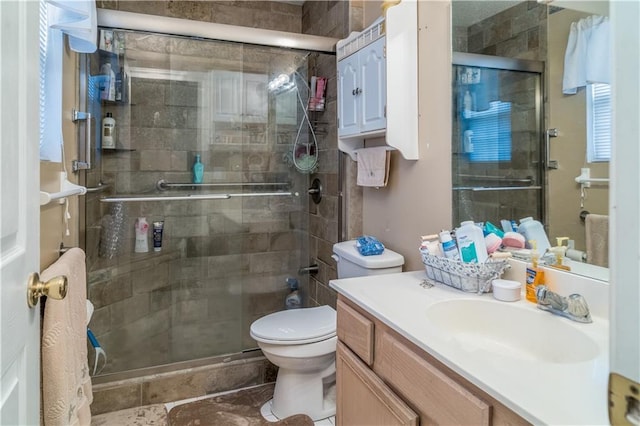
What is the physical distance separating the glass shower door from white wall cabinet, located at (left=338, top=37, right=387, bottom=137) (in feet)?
1.08

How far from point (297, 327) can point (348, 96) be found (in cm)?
125

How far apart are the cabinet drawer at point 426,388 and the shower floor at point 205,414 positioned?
1083mm

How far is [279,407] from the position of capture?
1.94 metres

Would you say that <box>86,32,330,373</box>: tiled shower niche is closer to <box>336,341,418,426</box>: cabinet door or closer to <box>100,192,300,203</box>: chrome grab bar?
<box>100,192,300,203</box>: chrome grab bar

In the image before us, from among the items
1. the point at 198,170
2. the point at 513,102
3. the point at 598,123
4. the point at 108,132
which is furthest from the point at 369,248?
the point at 108,132

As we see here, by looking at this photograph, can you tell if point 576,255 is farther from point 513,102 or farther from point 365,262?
point 365,262

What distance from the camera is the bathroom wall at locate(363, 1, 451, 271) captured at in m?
1.56

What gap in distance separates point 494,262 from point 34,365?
1.25 m

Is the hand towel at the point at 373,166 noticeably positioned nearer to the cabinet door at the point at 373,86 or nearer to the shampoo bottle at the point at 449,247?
the cabinet door at the point at 373,86

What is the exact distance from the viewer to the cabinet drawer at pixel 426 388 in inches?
29.4

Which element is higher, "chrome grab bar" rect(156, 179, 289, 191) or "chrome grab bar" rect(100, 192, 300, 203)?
"chrome grab bar" rect(156, 179, 289, 191)

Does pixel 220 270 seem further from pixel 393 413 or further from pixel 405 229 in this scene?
pixel 393 413

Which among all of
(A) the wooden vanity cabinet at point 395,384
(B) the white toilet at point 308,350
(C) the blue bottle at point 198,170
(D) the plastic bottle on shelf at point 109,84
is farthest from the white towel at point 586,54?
(D) the plastic bottle on shelf at point 109,84

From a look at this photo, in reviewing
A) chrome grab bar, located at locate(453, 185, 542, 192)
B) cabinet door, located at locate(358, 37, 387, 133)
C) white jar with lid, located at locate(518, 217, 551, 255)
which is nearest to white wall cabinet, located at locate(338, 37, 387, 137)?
cabinet door, located at locate(358, 37, 387, 133)
